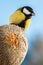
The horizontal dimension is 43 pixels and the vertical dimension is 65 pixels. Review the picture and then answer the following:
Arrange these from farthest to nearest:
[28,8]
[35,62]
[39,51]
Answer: [39,51] < [35,62] < [28,8]

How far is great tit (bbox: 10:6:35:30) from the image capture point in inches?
84.2

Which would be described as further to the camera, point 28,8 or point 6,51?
point 28,8

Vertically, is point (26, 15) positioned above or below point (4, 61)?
above

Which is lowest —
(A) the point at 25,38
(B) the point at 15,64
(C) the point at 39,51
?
(C) the point at 39,51

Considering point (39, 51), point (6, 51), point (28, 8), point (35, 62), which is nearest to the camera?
point (6, 51)

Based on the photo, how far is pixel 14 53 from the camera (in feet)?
6.46

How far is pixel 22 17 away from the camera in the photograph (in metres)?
2.15

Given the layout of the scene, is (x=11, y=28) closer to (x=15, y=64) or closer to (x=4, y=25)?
(x=4, y=25)

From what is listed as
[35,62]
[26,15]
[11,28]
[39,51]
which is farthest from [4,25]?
[39,51]

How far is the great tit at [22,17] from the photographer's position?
7.02 ft

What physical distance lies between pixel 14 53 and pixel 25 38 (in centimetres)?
12

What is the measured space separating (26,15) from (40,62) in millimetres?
7854

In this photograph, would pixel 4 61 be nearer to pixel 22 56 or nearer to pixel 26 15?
pixel 22 56

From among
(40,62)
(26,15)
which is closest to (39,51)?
(40,62)
